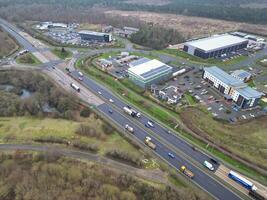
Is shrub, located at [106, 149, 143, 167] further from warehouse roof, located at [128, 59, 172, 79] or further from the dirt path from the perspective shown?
warehouse roof, located at [128, 59, 172, 79]

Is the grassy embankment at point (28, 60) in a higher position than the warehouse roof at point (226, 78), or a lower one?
Answer: lower

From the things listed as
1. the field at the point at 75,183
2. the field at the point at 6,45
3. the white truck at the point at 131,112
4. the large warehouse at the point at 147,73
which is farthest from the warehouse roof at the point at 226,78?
the field at the point at 6,45

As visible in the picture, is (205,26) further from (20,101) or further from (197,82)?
(20,101)

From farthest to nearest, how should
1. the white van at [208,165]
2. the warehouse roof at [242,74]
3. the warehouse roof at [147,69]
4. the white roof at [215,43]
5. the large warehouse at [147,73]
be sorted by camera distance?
the white roof at [215,43], the warehouse roof at [242,74], the warehouse roof at [147,69], the large warehouse at [147,73], the white van at [208,165]

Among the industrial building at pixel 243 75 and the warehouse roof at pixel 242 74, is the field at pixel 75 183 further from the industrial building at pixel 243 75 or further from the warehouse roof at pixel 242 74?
the warehouse roof at pixel 242 74

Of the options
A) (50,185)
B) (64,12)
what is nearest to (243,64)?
(50,185)

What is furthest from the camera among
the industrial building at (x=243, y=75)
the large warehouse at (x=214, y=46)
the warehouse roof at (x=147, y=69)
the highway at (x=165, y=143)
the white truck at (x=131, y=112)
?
the large warehouse at (x=214, y=46)
